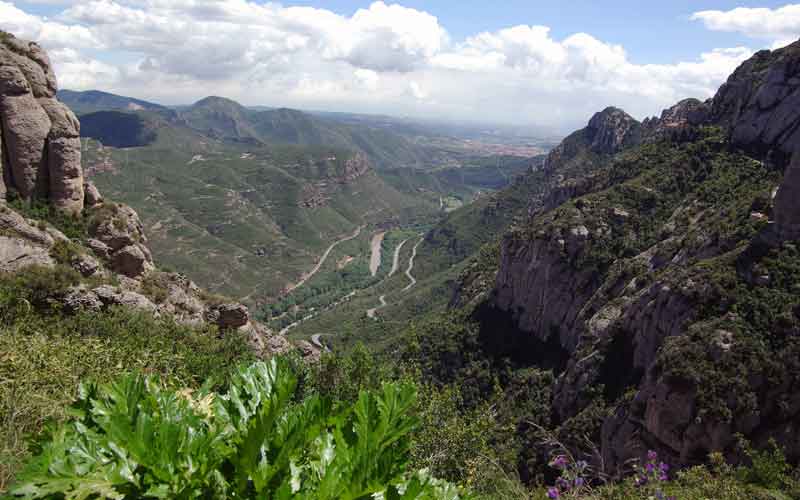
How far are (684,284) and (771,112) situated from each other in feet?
125

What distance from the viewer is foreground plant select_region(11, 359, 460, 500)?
418 cm

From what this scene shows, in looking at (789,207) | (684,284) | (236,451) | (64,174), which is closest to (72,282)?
(64,174)

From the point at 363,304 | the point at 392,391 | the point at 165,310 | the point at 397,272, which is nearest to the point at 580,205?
the point at 165,310

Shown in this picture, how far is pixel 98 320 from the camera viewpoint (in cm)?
2422

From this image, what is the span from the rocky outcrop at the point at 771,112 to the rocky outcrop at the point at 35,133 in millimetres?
71520

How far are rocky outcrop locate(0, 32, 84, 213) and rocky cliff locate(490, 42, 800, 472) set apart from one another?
138 feet

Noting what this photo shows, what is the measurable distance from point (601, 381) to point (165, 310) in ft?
120

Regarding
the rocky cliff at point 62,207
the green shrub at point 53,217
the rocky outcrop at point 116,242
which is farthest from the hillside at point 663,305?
the green shrub at point 53,217

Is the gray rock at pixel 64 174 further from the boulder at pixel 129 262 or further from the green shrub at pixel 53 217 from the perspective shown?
the boulder at pixel 129 262

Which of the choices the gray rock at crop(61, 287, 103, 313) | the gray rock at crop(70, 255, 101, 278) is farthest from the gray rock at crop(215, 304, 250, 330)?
the gray rock at crop(61, 287, 103, 313)

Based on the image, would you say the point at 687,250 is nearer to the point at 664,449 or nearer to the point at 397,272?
the point at 664,449

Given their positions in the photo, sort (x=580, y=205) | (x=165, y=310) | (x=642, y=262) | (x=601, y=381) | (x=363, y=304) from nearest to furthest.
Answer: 1. (x=165, y=310)
2. (x=601, y=381)
3. (x=642, y=262)
4. (x=580, y=205)
5. (x=363, y=304)

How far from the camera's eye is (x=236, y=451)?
4.54 m

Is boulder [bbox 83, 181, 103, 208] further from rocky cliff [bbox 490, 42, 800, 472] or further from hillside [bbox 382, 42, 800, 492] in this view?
rocky cliff [bbox 490, 42, 800, 472]
